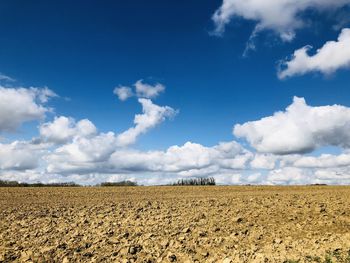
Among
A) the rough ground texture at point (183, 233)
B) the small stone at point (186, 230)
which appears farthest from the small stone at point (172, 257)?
the small stone at point (186, 230)

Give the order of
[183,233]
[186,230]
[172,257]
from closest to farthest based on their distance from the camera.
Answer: [172,257] < [183,233] < [186,230]

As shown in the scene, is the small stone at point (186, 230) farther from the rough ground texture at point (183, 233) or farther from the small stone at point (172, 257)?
the small stone at point (172, 257)

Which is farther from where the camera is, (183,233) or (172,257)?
(183,233)

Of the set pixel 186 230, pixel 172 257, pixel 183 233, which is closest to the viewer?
pixel 172 257

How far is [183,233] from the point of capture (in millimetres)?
13859

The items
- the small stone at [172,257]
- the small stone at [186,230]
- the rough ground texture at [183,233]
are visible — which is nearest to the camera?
the small stone at [172,257]

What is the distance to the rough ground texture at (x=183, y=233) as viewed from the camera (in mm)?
11773

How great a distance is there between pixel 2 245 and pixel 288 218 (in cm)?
972

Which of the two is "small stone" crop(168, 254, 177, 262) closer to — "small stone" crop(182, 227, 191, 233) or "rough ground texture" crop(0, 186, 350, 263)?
"rough ground texture" crop(0, 186, 350, 263)

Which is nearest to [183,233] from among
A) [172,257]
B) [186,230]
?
[186,230]

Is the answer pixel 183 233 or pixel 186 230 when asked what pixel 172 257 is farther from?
pixel 186 230

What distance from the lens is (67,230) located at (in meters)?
14.9

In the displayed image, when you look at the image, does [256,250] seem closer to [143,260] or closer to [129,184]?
[143,260]

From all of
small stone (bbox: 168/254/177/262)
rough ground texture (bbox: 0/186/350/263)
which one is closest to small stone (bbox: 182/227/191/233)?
rough ground texture (bbox: 0/186/350/263)
